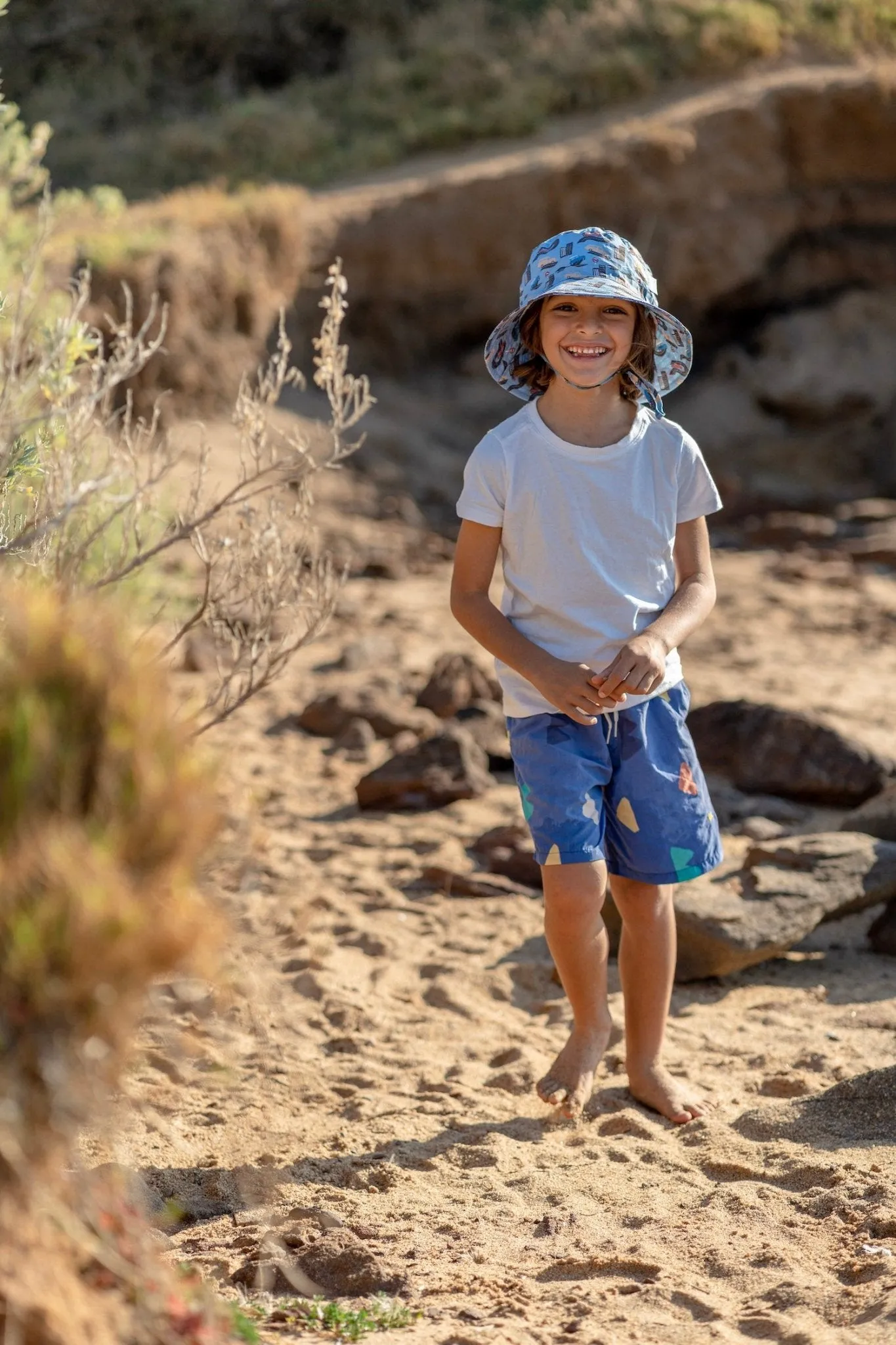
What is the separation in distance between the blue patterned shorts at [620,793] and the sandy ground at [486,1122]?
0.55 metres

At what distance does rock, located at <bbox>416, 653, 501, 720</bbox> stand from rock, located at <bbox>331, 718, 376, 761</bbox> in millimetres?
293

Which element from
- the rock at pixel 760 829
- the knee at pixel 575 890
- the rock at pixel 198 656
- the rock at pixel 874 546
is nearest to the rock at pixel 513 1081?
the knee at pixel 575 890

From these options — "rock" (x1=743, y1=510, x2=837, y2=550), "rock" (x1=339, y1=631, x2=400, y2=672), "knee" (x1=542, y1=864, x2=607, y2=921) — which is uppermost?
"knee" (x1=542, y1=864, x2=607, y2=921)

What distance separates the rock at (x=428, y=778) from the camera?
18.0 ft

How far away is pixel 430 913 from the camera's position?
457 centimetres

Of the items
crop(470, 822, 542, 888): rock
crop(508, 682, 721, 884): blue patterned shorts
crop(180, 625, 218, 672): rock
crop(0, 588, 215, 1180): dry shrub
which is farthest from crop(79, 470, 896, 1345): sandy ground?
crop(180, 625, 218, 672): rock

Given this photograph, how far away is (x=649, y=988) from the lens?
10.3ft

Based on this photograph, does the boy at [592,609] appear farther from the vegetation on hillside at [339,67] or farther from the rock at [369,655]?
the vegetation on hillside at [339,67]

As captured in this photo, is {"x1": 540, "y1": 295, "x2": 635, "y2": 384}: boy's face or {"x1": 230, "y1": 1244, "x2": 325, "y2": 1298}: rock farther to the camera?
{"x1": 540, "y1": 295, "x2": 635, "y2": 384}: boy's face

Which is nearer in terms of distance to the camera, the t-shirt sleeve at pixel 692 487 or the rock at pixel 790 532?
the t-shirt sleeve at pixel 692 487

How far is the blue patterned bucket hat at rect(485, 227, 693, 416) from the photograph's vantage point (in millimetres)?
2975

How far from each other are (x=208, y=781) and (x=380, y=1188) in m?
1.47

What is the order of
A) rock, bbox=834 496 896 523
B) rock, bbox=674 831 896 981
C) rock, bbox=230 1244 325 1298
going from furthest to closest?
rock, bbox=834 496 896 523 < rock, bbox=674 831 896 981 < rock, bbox=230 1244 325 1298

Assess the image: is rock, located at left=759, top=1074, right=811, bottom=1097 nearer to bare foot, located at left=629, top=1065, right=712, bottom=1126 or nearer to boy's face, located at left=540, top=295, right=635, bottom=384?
bare foot, located at left=629, top=1065, right=712, bottom=1126
